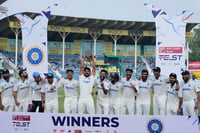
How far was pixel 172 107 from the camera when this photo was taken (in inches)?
342

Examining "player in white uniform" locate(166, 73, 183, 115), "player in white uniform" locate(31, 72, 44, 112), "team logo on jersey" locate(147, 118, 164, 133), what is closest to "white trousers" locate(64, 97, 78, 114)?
"player in white uniform" locate(31, 72, 44, 112)

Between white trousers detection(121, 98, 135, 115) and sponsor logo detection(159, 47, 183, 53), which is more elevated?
sponsor logo detection(159, 47, 183, 53)

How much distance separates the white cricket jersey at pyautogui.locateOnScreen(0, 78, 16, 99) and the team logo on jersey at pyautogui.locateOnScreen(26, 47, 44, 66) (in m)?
6.32

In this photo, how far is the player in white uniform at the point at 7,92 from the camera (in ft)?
29.6

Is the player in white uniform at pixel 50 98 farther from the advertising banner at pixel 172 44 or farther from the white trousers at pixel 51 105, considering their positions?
the advertising banner at pixel 172 44

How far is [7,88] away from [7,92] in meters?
0.12

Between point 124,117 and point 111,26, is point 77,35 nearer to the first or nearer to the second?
point 111,26

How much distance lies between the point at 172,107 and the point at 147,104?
700mm

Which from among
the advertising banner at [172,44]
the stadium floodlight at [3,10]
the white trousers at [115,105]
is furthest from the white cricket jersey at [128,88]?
the stadium floodlight at [3,10]

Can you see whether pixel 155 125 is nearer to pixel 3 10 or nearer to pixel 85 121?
pixel 85 121

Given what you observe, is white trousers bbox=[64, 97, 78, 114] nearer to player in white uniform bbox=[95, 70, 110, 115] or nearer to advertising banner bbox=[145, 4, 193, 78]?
player in white uniform bbox=[95, 70, 110, 115]

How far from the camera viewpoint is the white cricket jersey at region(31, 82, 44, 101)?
29.7 ft

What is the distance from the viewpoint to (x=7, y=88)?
9078 mm

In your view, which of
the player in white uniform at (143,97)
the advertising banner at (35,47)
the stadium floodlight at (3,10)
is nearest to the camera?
the player in white uniform at (143,97)
